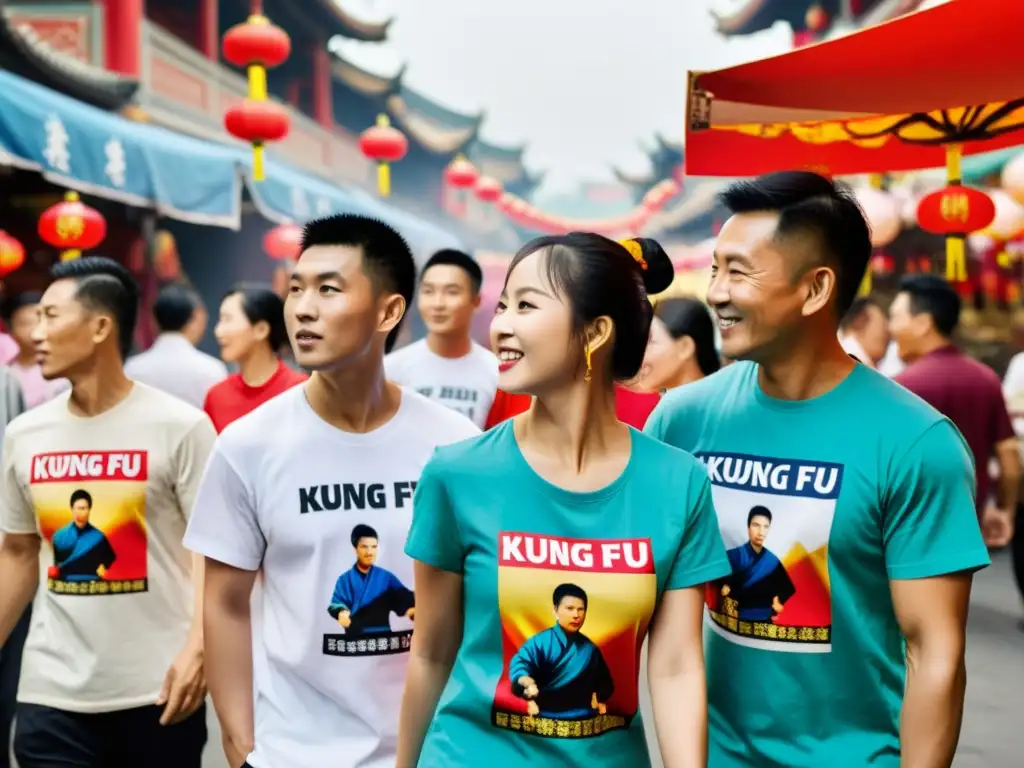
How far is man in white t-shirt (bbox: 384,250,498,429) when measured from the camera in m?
5.90

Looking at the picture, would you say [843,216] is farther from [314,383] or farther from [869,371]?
[314,383]

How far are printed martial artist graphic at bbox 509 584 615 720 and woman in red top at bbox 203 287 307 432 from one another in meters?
3.48

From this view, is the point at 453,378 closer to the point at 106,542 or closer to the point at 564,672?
the point at 106,542

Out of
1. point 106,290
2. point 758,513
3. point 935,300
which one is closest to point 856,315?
point 935,300

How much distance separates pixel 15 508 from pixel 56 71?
286 inches

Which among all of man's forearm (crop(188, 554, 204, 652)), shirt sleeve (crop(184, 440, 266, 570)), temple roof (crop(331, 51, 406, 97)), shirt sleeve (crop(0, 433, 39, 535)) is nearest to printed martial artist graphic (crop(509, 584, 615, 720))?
shirt sleeve (crop(184, 440, 266, 570))

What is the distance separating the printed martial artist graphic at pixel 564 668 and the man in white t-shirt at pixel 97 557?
1550 millimetres

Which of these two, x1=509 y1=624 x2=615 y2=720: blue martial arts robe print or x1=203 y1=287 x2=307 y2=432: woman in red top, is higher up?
x1=203 y1=287 x2=307 y2=432: woman in red top

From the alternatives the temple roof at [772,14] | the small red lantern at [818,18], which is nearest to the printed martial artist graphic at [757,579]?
the temple roof at [772,14]

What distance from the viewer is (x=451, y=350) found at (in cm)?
606

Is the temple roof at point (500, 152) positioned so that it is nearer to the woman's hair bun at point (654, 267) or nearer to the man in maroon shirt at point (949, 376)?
the man in maroon shirt at point (949, 376)

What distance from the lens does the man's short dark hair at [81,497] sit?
3.42m

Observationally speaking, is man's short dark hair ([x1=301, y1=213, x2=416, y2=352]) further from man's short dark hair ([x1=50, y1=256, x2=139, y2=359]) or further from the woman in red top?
the woman in red top

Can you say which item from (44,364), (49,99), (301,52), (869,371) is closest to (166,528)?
(44,364)
